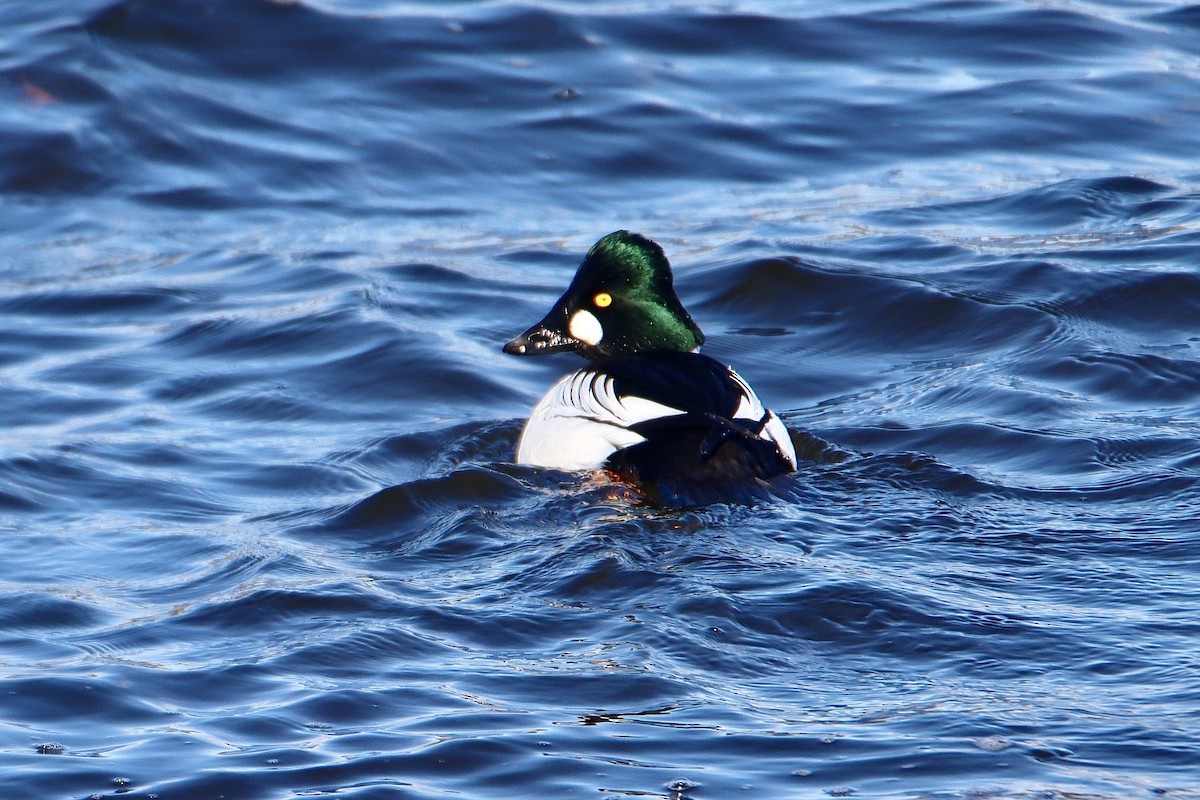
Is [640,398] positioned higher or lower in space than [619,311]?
lower

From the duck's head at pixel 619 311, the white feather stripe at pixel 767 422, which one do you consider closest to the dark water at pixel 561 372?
the white feather stripe at pixel 767 422

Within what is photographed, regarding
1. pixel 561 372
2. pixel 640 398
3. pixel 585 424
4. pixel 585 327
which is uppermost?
pixel 585 327

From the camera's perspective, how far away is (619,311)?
275 inches

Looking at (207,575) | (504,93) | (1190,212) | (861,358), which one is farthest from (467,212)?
(207,575)

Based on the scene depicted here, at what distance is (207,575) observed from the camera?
5625mm

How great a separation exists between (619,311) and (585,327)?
174 mm

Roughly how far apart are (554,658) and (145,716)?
3.79 feet

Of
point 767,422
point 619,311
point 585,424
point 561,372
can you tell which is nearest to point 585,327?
point 619,311

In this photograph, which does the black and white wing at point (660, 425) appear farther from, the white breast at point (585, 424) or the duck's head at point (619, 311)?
the duck's head at point (619, 311)

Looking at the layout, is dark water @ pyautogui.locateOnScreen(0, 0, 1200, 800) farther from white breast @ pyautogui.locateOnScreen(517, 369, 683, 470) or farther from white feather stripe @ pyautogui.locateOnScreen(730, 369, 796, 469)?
white feather stripe @ pyautogui.locateOnScreen(730, 369, 796, 469)

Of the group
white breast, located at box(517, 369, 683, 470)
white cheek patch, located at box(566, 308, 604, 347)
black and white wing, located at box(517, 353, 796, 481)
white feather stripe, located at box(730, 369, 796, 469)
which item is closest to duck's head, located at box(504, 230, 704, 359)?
white cheek patch, located at box(566, 308, 604, 347)

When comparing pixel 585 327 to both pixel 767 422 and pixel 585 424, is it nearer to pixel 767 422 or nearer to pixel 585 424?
pixel 585 424

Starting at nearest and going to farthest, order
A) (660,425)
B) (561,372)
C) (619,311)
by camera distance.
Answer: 1. (660,425)
2. (619,311)
3. (561,372)

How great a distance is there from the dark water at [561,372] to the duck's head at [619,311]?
0.62 meters
